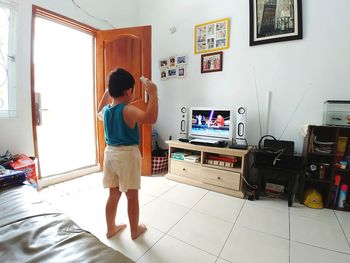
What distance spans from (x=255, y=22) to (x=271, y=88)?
2.77ft

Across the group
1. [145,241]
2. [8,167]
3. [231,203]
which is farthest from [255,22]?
[8,167]

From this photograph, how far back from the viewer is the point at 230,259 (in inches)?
47.0

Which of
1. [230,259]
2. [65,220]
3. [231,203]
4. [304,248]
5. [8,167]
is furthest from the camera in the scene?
[231,203]

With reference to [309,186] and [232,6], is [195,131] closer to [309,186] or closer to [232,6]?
[309,186]

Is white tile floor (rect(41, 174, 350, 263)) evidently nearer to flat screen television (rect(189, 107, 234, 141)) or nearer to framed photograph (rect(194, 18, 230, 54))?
flat screen television (rect(189, 107, 234, 141))

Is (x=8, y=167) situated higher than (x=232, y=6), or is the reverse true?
(x=232, y=6)

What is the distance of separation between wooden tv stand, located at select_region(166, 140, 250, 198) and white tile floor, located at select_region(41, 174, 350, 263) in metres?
0.12

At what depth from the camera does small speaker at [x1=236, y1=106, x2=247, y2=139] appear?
7.10ft

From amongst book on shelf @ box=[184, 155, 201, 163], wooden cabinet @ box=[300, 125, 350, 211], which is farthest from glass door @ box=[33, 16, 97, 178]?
wooden cabinet @ box=[300, 125, 350, 211]

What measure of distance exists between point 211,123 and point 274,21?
1.42 metres

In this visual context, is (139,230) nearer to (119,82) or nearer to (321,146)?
(119,82)

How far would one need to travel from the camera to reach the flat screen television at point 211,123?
2264 millimetres

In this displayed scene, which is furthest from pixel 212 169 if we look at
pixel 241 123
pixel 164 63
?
pixel 164 63

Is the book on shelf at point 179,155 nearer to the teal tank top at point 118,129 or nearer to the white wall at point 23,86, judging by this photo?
the teal tank top at point 118,129
